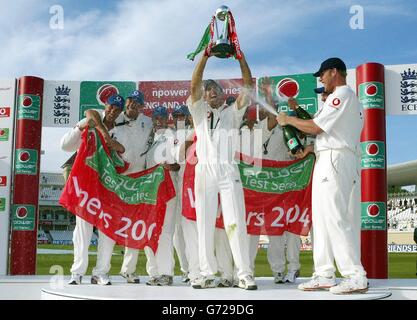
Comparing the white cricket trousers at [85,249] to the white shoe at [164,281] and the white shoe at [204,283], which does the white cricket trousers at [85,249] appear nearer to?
the white shoe at [164,281]

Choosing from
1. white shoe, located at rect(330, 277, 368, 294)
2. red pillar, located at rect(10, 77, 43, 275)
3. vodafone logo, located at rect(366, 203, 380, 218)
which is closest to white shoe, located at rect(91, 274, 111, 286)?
white shoe, located at rect(330, 277, 368, 294)

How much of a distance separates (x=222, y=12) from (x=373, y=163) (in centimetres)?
390

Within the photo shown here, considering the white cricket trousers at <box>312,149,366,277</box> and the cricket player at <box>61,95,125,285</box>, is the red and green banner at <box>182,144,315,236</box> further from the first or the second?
the cricket player at <box>61,95,125,285</box>

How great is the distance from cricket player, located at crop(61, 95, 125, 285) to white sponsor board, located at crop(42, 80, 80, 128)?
8.66ft

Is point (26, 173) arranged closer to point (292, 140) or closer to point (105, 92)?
point (105, 92)

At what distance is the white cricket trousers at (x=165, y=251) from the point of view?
6.02 m

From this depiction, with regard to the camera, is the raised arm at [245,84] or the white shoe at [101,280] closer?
the raised arm at [245,84]

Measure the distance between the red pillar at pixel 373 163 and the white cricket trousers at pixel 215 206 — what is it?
10.5 ft

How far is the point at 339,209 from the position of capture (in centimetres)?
488

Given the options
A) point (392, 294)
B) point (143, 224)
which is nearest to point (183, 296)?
point (143, 224)

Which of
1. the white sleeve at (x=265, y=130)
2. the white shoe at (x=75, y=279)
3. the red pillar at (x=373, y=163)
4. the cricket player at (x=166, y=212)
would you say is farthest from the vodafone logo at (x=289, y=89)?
the white shoe at (x=75, y=279)

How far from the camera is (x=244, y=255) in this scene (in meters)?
5.21

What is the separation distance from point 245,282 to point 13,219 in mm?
5099

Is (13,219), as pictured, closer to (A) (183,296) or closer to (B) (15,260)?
(B) (15,260)
